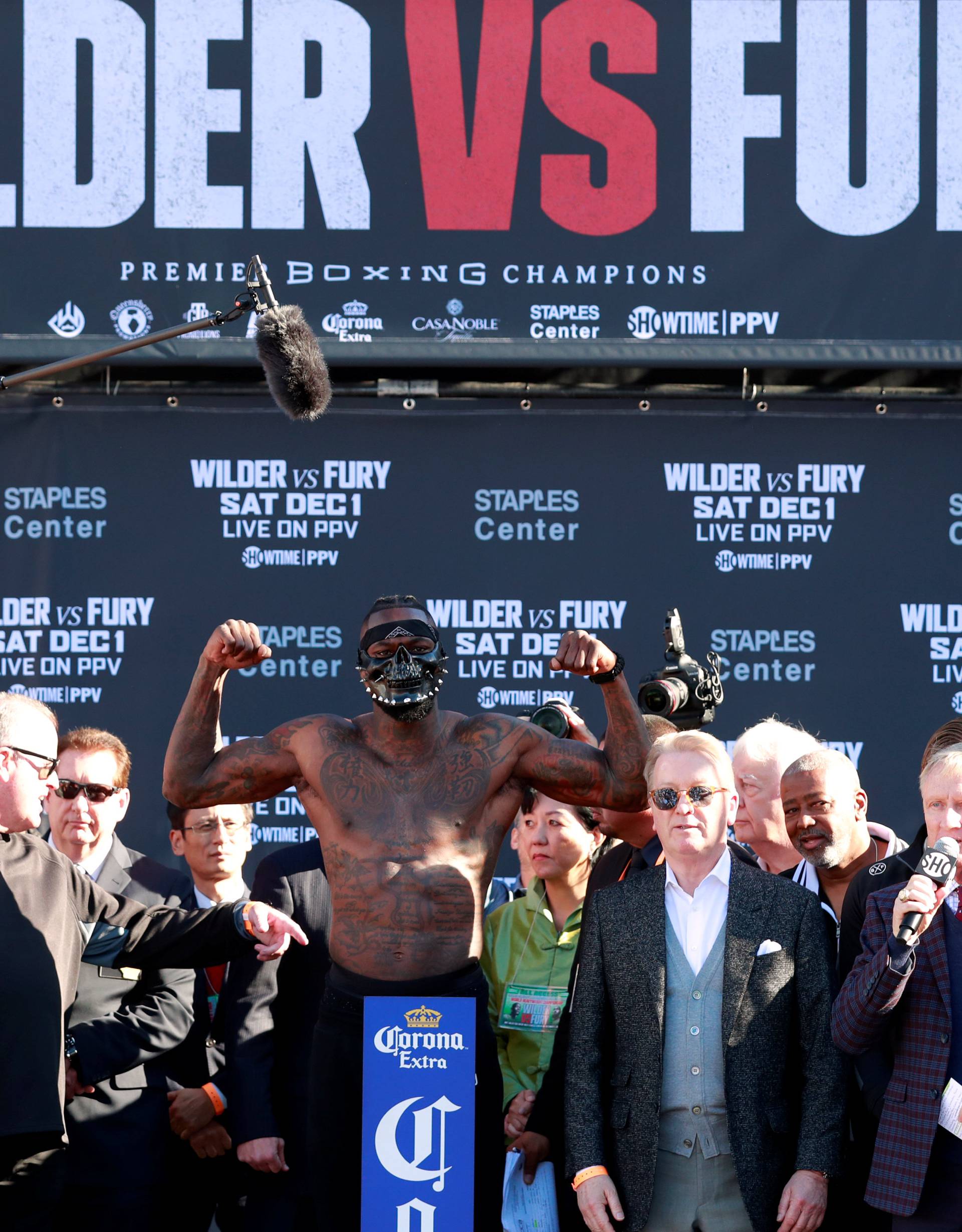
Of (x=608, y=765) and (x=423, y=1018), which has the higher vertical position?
(x=608, y=765)

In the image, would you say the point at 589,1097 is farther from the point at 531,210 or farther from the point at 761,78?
the point at 761,78

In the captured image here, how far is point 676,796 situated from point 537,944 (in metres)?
0.80

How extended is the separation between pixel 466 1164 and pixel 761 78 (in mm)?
3953

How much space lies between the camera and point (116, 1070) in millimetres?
3537

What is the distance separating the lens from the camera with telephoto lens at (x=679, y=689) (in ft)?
13.0

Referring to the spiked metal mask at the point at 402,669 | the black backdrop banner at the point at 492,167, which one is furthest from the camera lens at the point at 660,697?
the black backdrop banner at the point at 492,167

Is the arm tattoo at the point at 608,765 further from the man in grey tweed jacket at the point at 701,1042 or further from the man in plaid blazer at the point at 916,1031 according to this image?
the man in plaid blazer at the point at 916,1031

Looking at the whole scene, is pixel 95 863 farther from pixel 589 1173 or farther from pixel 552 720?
pixel 589 1173

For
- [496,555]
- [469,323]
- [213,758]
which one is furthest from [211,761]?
[469,323]

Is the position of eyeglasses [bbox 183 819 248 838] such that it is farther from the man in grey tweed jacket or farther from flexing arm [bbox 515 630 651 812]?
the man in grey tweed jacket

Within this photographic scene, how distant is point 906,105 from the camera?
17.5ft

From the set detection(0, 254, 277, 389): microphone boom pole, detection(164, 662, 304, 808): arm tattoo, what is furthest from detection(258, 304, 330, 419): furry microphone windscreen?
detection(164, 662, 304, 808): arm tattoo

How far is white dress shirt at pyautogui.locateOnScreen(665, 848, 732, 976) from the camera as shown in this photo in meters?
3.28

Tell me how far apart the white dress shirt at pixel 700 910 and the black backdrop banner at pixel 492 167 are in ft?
7.95
